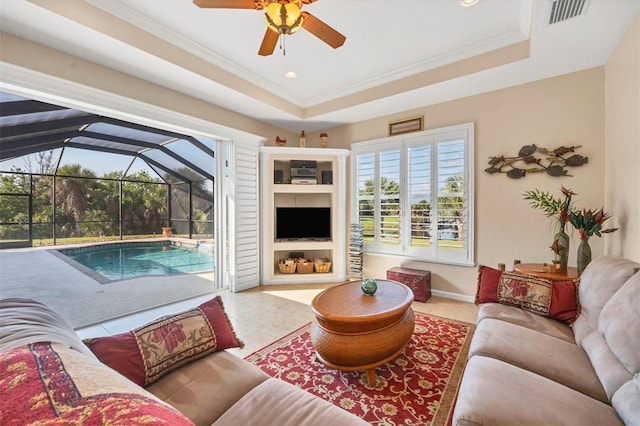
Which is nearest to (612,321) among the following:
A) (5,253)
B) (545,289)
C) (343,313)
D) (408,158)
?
(545,289)

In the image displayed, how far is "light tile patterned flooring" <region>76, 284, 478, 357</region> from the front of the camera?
2.73m

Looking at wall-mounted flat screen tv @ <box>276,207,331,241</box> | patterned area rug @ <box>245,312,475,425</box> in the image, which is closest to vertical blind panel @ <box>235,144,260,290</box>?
wall-mounted flat screen tv @ <box>276,207,331,241</box>

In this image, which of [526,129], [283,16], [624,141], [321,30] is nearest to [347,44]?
[321,30]

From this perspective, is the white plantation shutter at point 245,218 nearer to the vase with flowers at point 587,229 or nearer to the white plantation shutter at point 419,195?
the white plantation shutter at point 419,195

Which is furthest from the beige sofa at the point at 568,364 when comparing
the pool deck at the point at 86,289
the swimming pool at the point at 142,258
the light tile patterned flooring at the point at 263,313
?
the swimming pool at the point at 142,258

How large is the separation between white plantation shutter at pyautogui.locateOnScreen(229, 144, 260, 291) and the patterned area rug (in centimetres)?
174

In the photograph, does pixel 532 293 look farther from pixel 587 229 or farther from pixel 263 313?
pixel 263 313

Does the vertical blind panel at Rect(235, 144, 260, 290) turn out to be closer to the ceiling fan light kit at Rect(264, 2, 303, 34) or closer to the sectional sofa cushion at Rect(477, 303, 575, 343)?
the ceiling fan light kit at Rect(264, 2, 303, 34)

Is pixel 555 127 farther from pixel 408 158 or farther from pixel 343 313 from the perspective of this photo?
pixel 343 313

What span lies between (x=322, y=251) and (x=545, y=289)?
330cm

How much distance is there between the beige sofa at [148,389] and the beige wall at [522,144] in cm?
313

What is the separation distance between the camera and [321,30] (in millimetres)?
1942

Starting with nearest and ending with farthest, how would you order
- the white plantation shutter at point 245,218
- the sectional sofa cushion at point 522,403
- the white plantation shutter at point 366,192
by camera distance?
the sectional sofa cushion at point 522,403, the white plantation shutter at point 245,218, the white plantation shutter at point 366,192

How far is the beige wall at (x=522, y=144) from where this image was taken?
2.84 m
